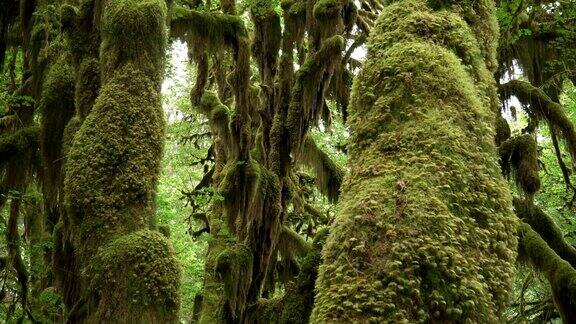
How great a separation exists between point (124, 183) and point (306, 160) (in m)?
7.26

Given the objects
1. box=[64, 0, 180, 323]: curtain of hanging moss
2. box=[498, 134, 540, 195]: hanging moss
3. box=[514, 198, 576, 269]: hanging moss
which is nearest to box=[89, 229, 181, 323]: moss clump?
box=[64, 0, 180, 323]: curtain of hanging moss

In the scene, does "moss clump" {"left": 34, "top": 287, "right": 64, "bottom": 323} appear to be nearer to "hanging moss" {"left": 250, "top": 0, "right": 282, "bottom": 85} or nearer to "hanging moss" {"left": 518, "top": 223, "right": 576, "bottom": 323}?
"hanging moss" {"left": 250, "top": 0, "right": 282, "bottom": 85}

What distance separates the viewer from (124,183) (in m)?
5.72

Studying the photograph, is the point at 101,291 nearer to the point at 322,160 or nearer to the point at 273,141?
the point at 273,141

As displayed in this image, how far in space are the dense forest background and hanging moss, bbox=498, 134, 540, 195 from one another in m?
0.03

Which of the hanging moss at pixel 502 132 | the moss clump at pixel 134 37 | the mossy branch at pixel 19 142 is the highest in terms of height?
the moss clump at pixel 134 37

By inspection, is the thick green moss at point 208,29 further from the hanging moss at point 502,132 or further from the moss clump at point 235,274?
the hanging moss at point 502,132

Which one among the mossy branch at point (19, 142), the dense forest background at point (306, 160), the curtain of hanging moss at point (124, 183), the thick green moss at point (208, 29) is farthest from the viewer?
the thick green moss at point (208, 29)

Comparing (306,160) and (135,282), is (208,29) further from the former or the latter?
(135,282)

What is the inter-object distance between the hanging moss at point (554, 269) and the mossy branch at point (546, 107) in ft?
5.43

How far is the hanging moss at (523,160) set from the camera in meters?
7.46

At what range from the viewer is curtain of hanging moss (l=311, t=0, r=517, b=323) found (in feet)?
7.54

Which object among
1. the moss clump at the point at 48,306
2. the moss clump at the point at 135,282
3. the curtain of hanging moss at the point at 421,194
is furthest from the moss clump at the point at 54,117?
the curtain of hanging moss at the point at 421,194

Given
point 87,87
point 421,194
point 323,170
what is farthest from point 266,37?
point 421,194
